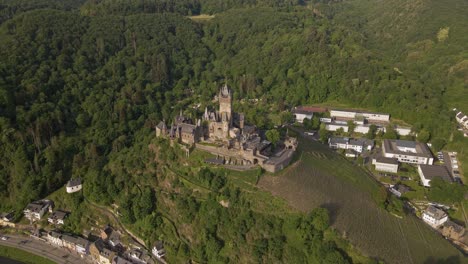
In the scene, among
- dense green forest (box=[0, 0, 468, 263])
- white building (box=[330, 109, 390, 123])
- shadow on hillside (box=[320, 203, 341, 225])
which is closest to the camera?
shadow on hillside (box=[320, 203, 341, 225])

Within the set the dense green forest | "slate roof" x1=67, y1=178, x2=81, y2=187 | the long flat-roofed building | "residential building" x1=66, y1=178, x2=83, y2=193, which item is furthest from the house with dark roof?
"slate roof" x1=67, y1=178, x2=81, y2=187

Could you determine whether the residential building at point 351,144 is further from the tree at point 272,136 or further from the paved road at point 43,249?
the paved road at point 43,249

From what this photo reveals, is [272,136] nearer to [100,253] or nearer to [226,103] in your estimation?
[226,103]

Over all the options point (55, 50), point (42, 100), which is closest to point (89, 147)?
point (42, 100)

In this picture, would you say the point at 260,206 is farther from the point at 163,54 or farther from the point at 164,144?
the point at 163,54

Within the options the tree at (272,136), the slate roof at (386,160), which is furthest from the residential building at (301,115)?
the tree at (272,136)

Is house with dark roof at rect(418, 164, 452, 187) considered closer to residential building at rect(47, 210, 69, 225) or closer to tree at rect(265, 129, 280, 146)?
tree at rect(265, 129, 280, 146)

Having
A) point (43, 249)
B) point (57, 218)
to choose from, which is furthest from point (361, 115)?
point (43, 249)
